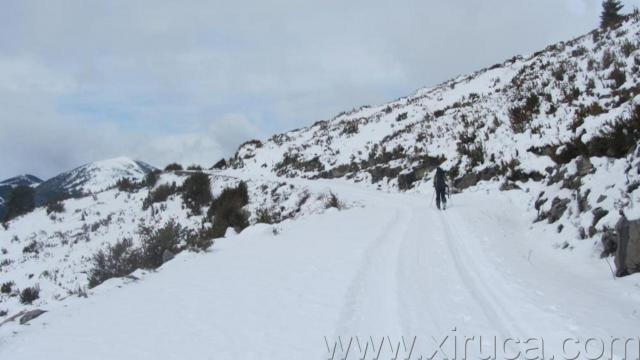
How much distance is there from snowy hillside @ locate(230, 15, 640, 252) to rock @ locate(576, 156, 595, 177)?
28mm

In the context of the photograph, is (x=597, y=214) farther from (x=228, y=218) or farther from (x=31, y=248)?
(x=31, y=248)

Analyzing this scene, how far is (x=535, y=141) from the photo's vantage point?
14.6m

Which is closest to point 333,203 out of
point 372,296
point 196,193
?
point 372,296

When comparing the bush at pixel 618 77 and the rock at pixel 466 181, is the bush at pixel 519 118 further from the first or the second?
the bush at pixel 618 77

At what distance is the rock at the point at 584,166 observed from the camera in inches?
370

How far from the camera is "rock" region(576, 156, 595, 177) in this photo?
9.39 m

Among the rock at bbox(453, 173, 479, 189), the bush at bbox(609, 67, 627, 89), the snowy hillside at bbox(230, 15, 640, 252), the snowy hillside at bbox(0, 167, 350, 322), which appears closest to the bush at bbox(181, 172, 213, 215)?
the snowy hillside at bbox(0, 167, 350, 322)

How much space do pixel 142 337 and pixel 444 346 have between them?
3.28 metres

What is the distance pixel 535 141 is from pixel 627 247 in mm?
9322

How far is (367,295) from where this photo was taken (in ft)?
18.6

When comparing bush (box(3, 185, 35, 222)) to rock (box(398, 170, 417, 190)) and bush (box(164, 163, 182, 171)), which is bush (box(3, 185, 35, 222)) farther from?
rock (box(398, 170, 417, 190))

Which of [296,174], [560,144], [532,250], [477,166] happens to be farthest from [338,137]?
[532,250]

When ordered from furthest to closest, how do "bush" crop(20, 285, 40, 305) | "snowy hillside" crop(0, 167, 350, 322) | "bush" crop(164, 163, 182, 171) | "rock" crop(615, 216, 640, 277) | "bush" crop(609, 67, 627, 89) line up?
"bush" crop(164, 163, 182, 171), "snowy hillside" crop(0, 167, 350, 322), "bush" crop(609, 67, 627, 89), "bush" crop(20, 285, 40, 305), "rock" crop(615, 216, 640, 277)

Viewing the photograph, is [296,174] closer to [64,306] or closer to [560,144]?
[560,144]
